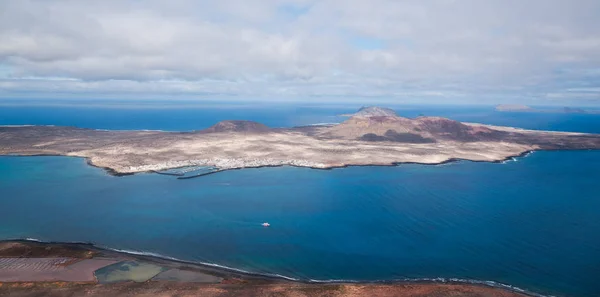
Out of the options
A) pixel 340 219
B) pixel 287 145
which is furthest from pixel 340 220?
pixel 287 145

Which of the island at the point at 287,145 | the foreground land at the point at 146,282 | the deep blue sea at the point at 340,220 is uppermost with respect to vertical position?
the island at the point at 287,145

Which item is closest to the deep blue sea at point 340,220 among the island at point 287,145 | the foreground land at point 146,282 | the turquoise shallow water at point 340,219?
the turquoise shallow water at point 340,219

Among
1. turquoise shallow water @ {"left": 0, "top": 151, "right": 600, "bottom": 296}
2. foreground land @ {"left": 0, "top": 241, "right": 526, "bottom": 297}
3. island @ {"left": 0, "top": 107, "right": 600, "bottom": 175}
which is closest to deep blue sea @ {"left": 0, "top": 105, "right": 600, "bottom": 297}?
turquoise shallow water @ {"left": 0, "top": 151, "right": 600, "bottom": 296}

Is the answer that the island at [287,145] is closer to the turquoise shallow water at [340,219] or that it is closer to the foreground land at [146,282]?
the turquoise shallow water at [340,219]

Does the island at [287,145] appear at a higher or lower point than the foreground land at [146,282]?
higher

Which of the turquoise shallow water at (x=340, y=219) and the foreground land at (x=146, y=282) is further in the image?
the turquoise shallow water at (x=340, y=219)

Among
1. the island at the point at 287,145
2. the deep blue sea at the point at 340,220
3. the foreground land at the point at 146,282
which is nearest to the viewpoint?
the foreground land at the point at 146,282

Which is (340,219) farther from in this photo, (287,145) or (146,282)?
(287,145)

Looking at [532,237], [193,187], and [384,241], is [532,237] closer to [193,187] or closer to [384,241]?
[384,241]
